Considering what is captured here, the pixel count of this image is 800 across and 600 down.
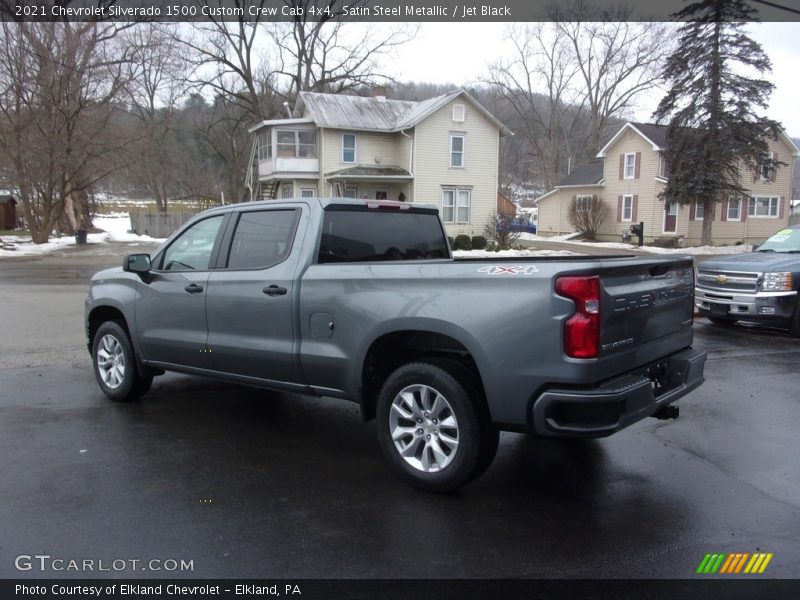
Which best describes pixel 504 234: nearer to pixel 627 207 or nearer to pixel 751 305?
pixel 627 207

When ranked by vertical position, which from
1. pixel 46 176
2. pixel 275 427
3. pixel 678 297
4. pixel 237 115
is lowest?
pixel 275 427

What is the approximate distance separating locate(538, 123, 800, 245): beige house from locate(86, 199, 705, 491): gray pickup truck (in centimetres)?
3389

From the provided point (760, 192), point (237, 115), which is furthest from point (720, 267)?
point (237, 115)

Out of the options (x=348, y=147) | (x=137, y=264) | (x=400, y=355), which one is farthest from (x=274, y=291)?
(x=348, y=147)

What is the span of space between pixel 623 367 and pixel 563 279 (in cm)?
75

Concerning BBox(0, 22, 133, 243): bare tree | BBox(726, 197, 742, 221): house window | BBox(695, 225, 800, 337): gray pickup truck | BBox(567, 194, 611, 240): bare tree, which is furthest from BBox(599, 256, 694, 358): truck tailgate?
BBox(567, 194, 611, 240): bare tree

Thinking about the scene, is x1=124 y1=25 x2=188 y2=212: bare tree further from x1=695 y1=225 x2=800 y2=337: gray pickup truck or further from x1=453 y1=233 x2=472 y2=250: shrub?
x1=695 y1=225 x2=800 y2=337: gray pickup truck

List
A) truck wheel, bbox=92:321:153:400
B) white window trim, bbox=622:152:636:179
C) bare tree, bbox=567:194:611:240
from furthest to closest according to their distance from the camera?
bare tree, bbox=567:194:611:240 < white window trim, bbox=622:152:636:179 < truck wheel, bbox=92:321:153:400

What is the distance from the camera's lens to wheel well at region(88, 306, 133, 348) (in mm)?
6441

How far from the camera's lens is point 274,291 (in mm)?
4934

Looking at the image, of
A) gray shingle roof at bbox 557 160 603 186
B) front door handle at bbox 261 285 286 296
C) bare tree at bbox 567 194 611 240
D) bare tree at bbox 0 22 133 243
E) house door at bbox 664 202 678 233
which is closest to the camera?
front door handle at bbox 261 285 286 296

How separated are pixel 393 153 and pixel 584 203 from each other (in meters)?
12.8

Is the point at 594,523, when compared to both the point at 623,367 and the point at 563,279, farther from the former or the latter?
the point at 563,279

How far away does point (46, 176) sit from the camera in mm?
29734
